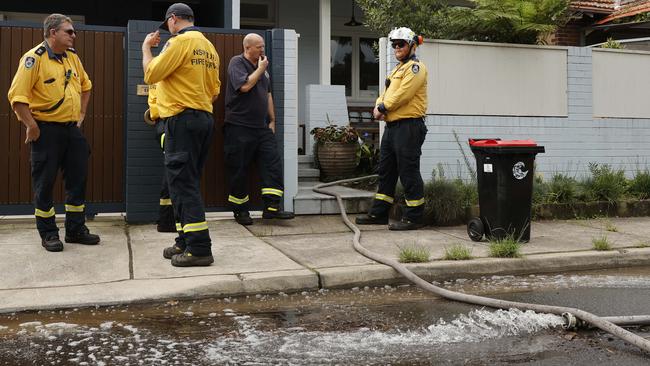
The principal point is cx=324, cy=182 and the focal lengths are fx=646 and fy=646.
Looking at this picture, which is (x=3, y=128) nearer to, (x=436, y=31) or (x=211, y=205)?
(x=211, y=205)

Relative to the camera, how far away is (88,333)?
12.3 feet

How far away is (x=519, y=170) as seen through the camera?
19.9 feet

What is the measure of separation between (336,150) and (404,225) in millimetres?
2526

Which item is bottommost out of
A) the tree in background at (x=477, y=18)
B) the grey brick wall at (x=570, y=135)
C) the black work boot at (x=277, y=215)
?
the black work boot at (x=277, y=215)

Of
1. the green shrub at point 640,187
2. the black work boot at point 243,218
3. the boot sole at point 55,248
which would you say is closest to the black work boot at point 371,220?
the black work boot at point 243,218

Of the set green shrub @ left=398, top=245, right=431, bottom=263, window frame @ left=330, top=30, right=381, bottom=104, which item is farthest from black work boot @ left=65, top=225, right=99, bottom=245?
window frame @ left=330, top=30, right=381, bottom=104

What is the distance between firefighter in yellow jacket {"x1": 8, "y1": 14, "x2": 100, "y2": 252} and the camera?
535 cm

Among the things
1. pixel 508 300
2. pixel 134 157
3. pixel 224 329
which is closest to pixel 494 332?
pixel 508 300

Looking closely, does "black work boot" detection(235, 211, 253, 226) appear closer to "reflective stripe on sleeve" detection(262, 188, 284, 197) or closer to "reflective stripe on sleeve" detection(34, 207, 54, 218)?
"reflective stripe on sleeve" detection(262, 188, 284, 197)

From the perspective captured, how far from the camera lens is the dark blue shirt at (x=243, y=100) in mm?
6875

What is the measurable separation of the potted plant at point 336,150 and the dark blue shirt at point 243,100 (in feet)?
7.61

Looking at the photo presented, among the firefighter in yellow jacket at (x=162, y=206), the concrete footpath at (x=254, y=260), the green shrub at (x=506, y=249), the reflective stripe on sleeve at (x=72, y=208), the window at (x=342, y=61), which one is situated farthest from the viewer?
the window at (x=342, y=61)

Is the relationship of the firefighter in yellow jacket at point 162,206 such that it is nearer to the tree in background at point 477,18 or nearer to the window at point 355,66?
the tree in background at point 477,18

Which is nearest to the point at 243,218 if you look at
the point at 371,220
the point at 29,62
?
the point at 371,220
